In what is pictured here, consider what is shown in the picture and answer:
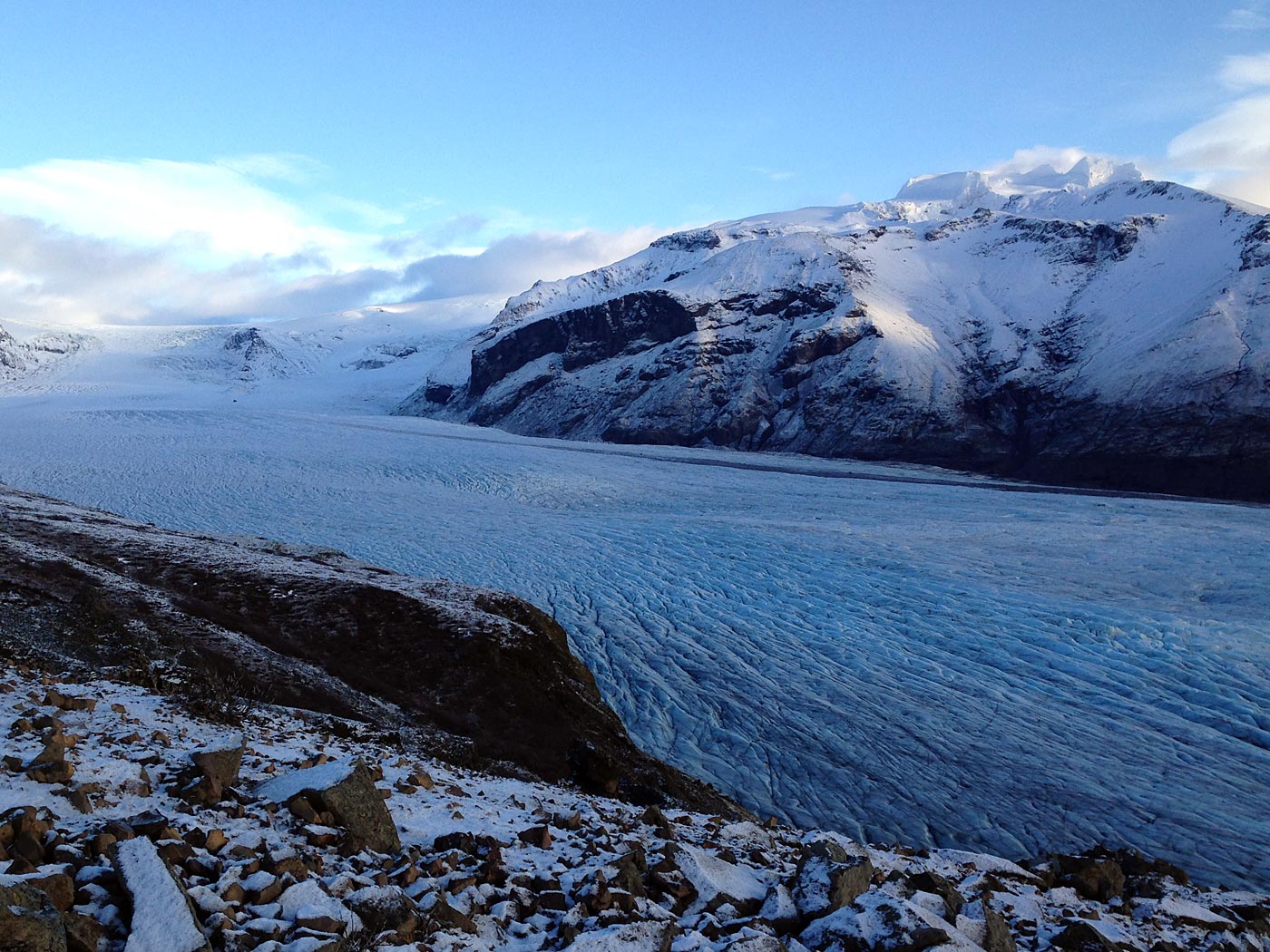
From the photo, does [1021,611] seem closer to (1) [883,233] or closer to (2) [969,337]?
(2) [969,337]

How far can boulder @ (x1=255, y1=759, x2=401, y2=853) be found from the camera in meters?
5.71

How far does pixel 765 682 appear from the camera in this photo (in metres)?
18.5

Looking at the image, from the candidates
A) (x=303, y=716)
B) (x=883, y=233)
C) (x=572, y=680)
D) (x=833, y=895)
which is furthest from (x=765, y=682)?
(x=883, y=233)

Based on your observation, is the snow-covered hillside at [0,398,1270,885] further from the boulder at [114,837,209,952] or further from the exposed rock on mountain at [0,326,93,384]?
the exposed rock on mountain at [0,326,93,384]

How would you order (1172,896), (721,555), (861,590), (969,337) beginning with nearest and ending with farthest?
1. (1172,896)
2. (861,590)
3. (721,555)
4. (969,337)

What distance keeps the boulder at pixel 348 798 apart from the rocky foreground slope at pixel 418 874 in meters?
0.01

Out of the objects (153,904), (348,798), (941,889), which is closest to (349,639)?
(348,798)

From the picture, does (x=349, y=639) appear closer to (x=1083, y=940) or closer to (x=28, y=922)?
(x=28, y=922)

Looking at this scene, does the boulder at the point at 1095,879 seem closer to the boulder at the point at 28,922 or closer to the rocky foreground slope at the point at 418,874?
the rocky foreground slope at the point at 418,874

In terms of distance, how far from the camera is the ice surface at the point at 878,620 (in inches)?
552

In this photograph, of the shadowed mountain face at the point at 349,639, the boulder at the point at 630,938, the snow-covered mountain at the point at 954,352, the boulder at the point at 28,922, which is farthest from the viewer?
the snow-covered mountain at the point at 954,352

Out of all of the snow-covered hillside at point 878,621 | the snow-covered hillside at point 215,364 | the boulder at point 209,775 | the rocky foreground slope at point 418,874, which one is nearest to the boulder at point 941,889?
the rocky foreground slope at point 418,874

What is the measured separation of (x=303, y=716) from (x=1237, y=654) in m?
20.7

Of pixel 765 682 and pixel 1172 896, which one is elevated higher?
pixel 1172 896
